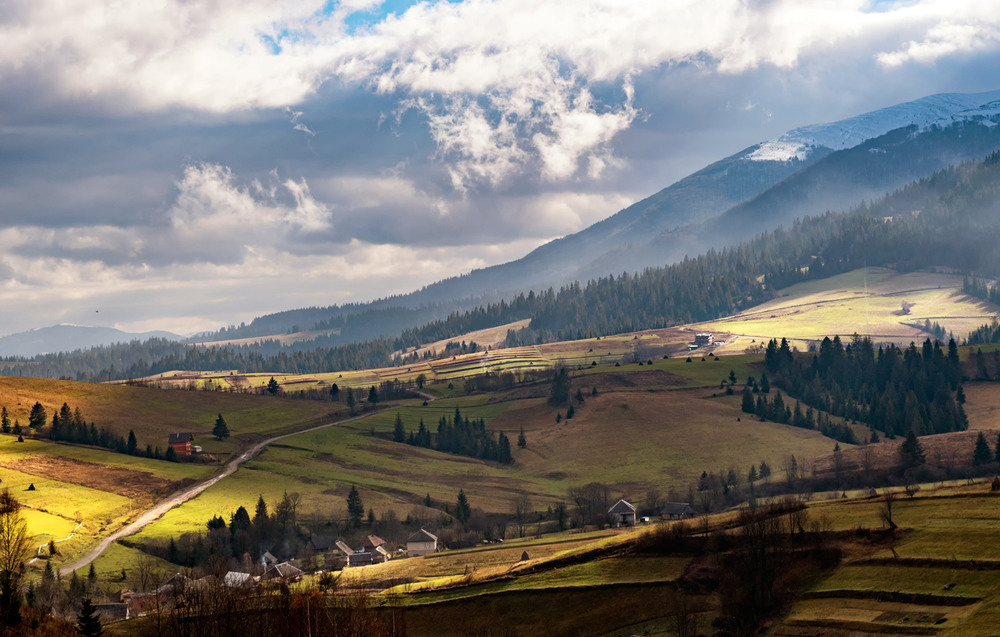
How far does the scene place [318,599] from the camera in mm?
90625

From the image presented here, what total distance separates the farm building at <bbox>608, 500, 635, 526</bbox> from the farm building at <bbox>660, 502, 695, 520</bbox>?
18.1 feet

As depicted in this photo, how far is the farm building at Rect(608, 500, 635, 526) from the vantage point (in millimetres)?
186125

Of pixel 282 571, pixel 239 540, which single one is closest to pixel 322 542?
pixel 239 540

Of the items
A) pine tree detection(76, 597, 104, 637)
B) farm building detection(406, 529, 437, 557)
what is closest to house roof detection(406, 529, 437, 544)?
farm building detection(406, 529, 437, 557)

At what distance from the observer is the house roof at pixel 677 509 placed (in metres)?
189

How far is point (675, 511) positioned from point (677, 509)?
103cm

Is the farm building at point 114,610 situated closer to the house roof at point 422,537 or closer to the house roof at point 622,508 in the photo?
the house roof at point 422,537

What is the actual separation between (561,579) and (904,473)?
93195mm

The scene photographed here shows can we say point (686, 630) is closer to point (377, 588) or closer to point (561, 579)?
point (561, 579)

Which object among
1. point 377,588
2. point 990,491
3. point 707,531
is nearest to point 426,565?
point 377,588

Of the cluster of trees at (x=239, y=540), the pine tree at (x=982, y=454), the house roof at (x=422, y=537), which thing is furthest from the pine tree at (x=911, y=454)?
the cluster of trees at (x=239, y=540)

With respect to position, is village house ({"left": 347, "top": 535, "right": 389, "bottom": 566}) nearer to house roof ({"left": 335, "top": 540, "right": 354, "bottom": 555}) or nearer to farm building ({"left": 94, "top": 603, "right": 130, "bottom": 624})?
house roof ({"left": 335, "top": 540, "right": 354, "bottom": 555})

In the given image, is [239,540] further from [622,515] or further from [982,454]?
[982,454]

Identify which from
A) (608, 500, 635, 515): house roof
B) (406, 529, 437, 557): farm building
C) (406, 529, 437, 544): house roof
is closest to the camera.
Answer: (406, 529, 437, 557): farm building
